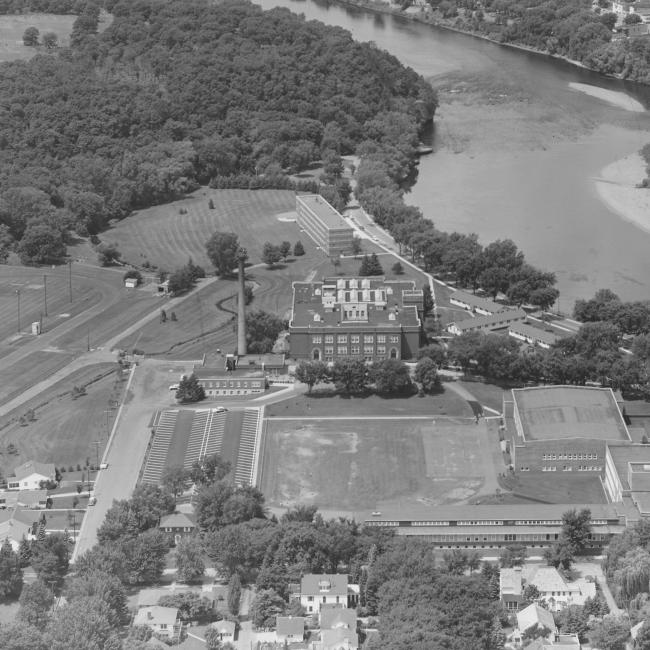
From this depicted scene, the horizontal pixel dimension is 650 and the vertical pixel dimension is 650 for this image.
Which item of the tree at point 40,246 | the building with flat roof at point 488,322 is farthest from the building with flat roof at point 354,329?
the tree at point 40,246

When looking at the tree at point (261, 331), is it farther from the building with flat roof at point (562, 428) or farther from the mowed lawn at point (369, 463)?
the building with flat roof at point (562, 428)

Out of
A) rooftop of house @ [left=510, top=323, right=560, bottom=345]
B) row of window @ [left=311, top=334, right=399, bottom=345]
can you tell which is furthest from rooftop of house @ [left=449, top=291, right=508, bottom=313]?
row of window @ [left=311, top=334, right=399, bottom=345]

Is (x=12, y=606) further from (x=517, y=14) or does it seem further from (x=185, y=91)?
(x=517, y=14)

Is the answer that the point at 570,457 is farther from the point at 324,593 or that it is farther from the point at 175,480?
the point at 175,480

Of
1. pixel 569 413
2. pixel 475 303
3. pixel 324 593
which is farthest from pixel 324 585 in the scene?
pixel 475 303

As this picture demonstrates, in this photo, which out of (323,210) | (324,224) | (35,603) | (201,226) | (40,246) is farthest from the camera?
(201,226)

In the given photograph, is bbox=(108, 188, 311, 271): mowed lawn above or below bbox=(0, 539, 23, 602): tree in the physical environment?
below

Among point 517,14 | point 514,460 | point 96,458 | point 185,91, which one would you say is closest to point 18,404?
point 96,458

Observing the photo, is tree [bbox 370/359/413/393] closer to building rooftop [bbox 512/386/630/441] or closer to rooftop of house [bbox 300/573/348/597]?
building rooftop [bbox 512/386/630/441]
